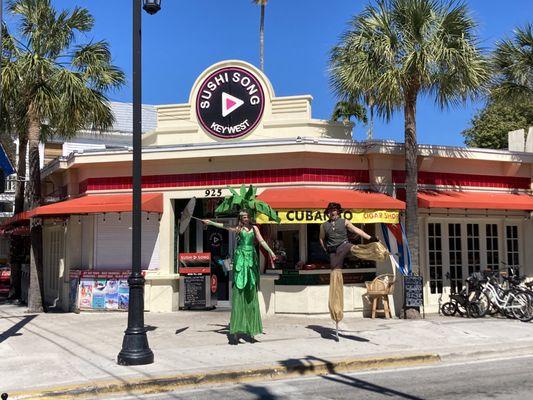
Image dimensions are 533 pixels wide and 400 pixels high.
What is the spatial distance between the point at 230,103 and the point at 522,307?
831 centimetres

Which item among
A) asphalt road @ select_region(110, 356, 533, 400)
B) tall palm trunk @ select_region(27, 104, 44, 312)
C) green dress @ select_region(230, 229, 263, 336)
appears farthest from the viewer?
tall palm trunk @ select_region(27, 104, 44, 312)

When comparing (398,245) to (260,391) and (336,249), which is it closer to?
(336,249)

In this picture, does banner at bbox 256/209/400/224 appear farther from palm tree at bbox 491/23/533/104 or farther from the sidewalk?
palm tree at bbox 491/23/533/104

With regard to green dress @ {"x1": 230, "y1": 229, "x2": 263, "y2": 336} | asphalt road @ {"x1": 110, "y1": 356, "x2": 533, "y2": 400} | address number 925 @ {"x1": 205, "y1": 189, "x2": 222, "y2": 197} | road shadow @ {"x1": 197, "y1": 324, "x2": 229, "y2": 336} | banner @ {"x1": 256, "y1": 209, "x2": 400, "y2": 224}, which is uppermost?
address number 925 @ {"x1": 205, "y1": 189, "x2": 222, "y2": 197}

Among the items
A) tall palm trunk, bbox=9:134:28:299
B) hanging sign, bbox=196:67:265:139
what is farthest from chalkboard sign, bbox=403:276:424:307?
tall palm trunk, bbox=9:134:28:299

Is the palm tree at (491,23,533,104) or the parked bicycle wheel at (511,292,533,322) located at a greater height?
the palm tree at (491,23,533,104)

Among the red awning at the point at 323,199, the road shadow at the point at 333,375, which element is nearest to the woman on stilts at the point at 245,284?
the road shadow at the point at 333,375

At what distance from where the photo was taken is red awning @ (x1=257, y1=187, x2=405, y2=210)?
12.3 metres

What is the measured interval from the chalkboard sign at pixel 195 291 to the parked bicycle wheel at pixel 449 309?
18.8 feet

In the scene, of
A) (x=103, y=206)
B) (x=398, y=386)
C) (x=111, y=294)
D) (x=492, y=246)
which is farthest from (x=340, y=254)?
(x=492, y=246)

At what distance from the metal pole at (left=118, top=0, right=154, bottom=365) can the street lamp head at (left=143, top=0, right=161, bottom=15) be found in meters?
0.17

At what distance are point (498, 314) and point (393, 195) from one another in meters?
3.62

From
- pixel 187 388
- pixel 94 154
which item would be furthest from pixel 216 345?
pixel 94 154

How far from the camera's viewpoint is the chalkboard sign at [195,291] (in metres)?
14.1
